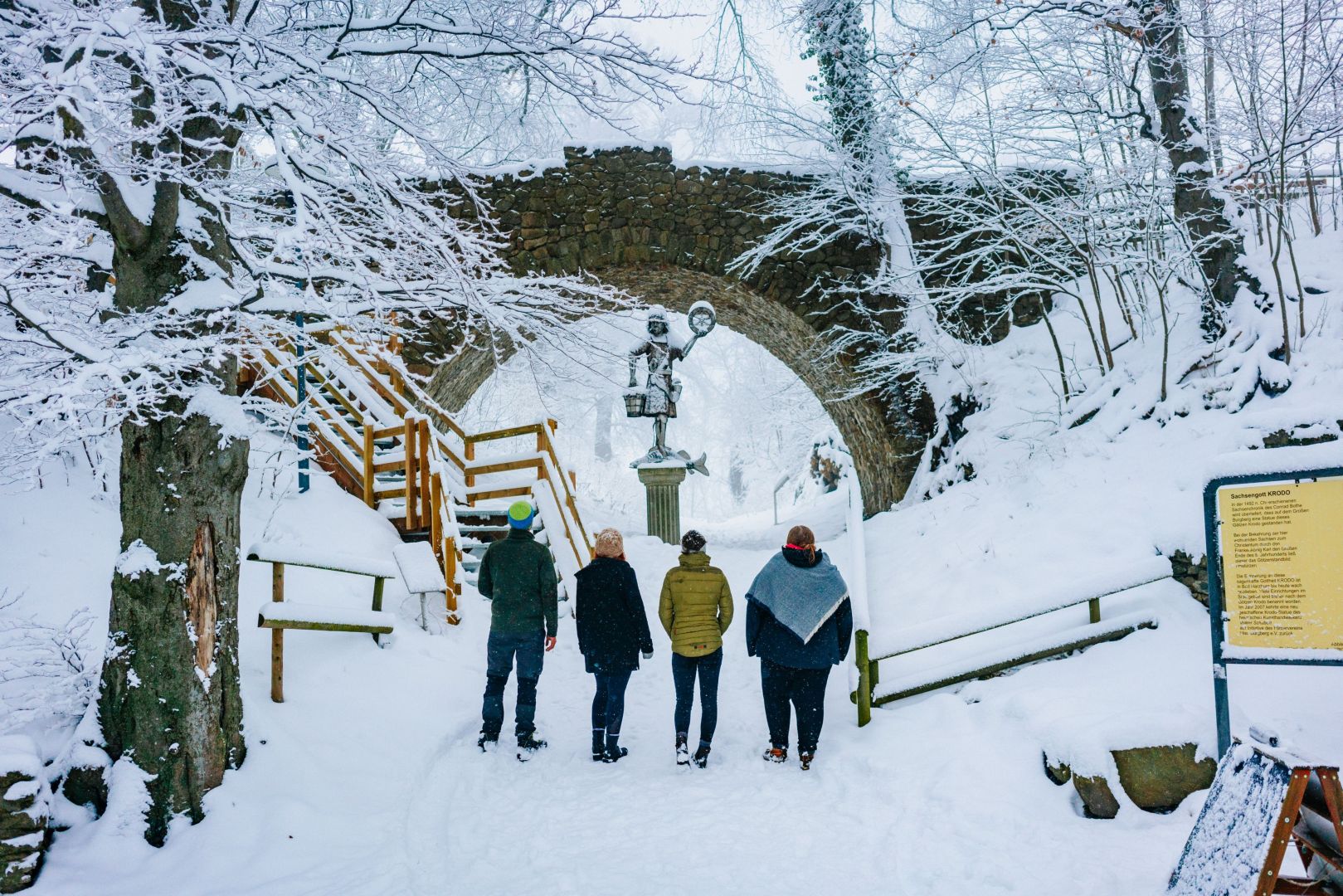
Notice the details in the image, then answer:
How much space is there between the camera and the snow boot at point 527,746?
4875 mm

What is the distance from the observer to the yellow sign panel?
2.84m

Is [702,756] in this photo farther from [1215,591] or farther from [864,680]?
[1215,591]

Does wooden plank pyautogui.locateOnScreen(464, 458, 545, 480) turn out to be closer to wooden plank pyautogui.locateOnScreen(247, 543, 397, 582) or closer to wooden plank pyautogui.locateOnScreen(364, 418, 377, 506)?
wooden plank pyautogui.locateOnScreen(364, 418, 377, 506)

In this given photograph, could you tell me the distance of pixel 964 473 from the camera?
9.68 meters

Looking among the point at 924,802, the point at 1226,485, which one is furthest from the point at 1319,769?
the point at 924,802

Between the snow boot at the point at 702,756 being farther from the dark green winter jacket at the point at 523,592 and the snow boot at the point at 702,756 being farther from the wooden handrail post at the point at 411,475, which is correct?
the wooden handrail post at the point at 411,475

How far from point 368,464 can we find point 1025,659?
6.68 m

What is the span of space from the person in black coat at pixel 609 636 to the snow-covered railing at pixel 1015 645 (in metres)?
1.32

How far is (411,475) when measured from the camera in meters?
8.33

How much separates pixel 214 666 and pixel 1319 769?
13.8 feet

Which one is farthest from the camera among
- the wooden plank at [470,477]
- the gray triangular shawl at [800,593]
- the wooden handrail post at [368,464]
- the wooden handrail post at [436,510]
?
the wooden plank at [470,477]

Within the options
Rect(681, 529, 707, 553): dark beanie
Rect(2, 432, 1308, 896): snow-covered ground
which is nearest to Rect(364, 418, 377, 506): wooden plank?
Rect(2, 432, 1308, 896): snow-covered ground

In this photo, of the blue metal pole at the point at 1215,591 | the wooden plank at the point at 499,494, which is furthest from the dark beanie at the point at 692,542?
the wooden plank at the point at 499,494

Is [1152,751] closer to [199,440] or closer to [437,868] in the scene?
[437,868]
